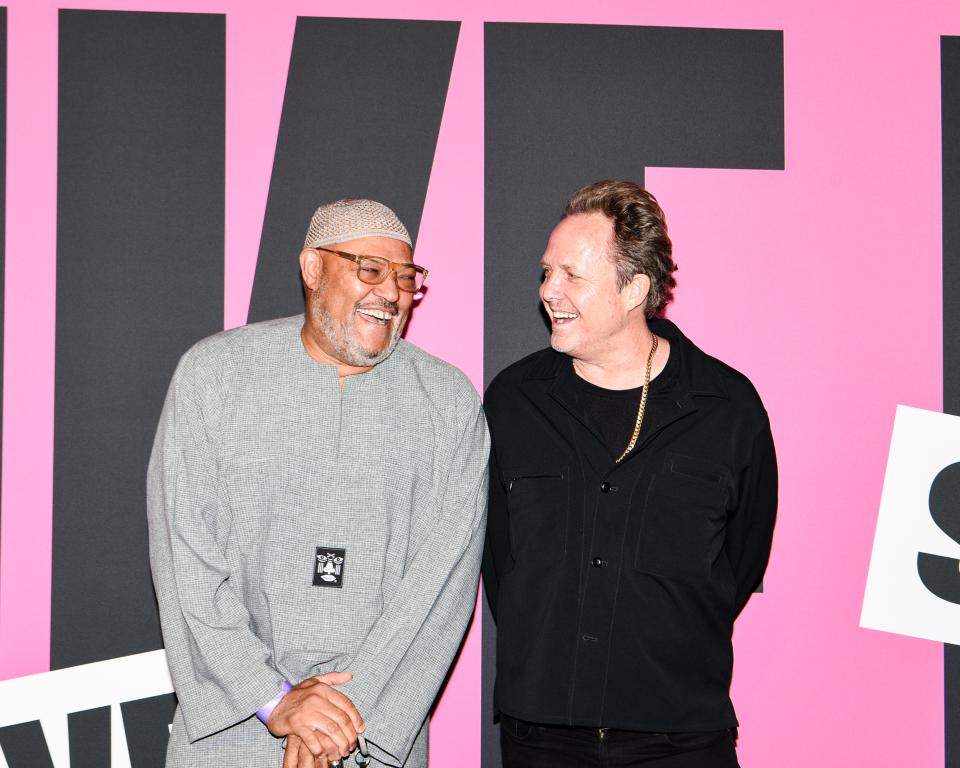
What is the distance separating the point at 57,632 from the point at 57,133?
1.42 metres

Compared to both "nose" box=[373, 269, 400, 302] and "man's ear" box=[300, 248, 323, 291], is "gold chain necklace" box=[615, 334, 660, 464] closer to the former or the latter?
"nose" box=[373, 269, 400, 302]

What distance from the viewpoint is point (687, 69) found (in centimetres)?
282

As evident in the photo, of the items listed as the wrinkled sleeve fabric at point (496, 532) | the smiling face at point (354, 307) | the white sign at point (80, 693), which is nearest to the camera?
the smiling face at point (354, 307)

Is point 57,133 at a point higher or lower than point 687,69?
lower

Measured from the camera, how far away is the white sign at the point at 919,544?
2.82 metres

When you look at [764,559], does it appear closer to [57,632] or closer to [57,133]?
[57,632]

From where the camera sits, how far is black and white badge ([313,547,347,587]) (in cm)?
206

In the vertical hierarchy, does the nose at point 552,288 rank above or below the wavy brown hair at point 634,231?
below

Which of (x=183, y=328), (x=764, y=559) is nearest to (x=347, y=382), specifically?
(x=183, y=328)

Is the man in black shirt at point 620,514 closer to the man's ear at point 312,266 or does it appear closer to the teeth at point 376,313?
the teeth at point 376,313

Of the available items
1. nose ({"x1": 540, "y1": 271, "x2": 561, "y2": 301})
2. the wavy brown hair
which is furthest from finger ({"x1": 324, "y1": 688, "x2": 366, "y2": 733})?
the wavy brown hair

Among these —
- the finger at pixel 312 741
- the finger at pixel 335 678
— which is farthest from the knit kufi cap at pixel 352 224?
the finger at pixel 312 741

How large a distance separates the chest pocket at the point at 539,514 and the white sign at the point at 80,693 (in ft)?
3.92

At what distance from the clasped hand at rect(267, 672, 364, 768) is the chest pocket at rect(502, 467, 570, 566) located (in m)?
0.51
